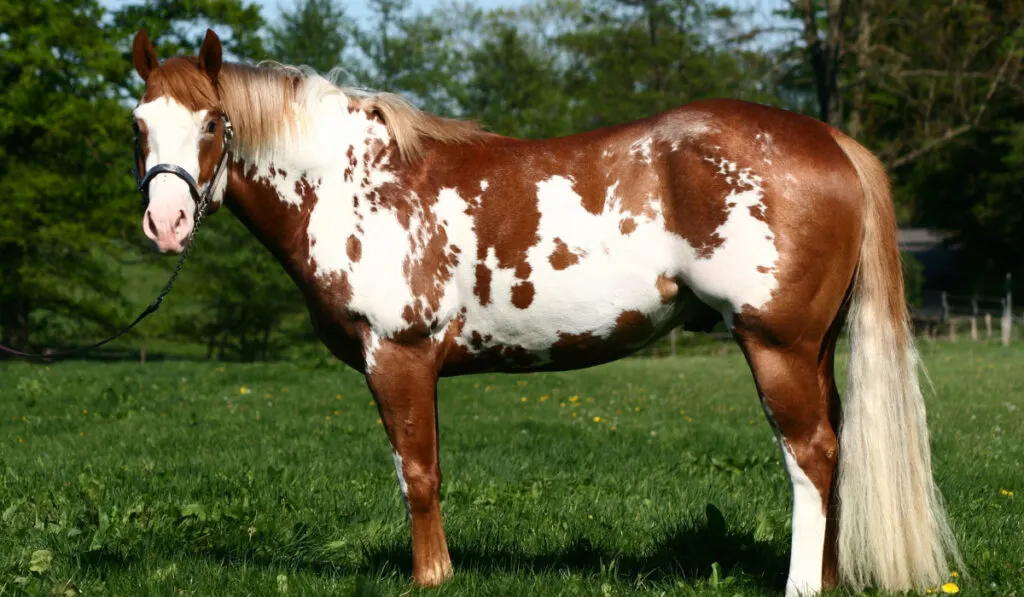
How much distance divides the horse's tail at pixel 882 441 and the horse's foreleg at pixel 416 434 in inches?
66.7

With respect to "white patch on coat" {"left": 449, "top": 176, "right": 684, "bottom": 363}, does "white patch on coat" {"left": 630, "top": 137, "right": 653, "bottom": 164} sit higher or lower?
higher

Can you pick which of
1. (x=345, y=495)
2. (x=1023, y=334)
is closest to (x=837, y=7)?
(x=1023, y=334)

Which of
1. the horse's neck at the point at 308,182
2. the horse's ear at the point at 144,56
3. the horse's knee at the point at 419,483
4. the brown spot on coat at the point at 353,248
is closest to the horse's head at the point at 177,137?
the horse's ear at the point at 144,56

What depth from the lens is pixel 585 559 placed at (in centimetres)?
474

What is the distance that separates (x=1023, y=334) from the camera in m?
29.9

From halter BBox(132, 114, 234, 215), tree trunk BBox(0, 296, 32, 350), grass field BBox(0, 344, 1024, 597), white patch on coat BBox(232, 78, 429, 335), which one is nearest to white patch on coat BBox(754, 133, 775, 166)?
white patch on coat BBox(232, 78, 429, 335)

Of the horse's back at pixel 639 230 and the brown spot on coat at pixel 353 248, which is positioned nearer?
the horse's back at pixel 639 230

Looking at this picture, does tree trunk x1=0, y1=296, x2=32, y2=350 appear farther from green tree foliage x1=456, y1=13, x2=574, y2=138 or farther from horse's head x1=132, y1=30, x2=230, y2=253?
horse's head x1=132, y1=30, x2=230, y2=253

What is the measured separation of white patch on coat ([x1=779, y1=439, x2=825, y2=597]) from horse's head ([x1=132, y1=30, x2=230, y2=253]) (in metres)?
2.61

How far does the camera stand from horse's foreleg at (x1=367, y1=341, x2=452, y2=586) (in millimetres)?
4035

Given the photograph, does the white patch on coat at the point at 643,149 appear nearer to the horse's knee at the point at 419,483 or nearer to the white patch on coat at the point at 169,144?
the horse's knee at the point at 419,483

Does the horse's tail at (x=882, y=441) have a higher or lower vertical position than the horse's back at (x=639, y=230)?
lower

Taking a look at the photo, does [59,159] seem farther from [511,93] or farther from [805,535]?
[805,535]

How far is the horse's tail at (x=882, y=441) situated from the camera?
12.9ft
